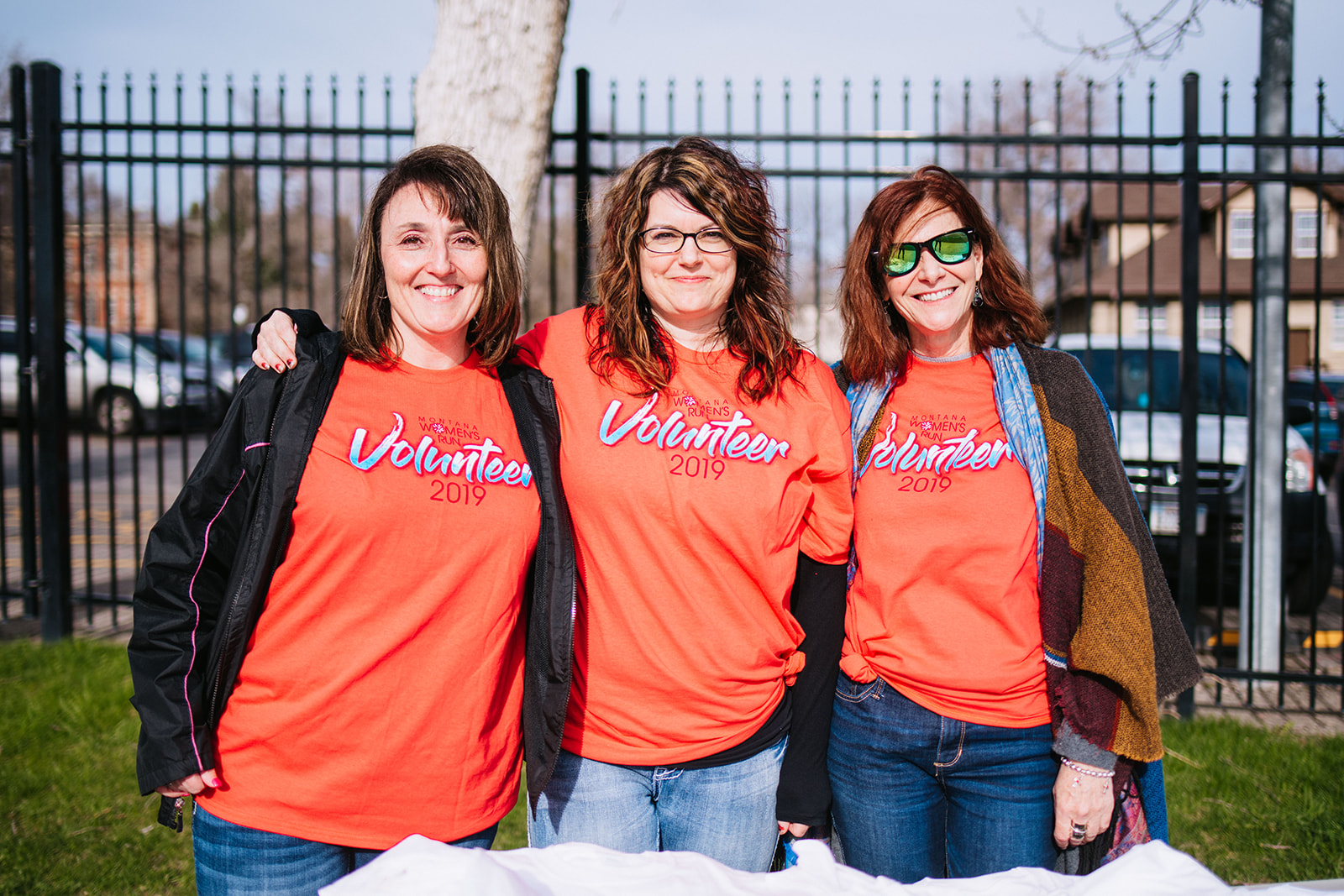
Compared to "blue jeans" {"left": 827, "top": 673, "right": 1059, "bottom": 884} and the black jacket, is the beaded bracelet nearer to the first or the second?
"blue jeans" {"left": 827, "top": 673, "right": 1059, "bottom": 884}

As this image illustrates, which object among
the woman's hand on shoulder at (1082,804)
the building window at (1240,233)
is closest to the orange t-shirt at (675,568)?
the woman's hand on shoulder at (1082,804)

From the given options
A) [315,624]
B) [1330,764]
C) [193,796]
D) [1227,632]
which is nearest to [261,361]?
[315,624]

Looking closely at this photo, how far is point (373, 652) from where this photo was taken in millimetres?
1629

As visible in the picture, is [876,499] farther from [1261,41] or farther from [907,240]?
[1261,41]

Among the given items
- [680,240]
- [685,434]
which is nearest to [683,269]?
[680,240]

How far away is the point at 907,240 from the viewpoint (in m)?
2.11

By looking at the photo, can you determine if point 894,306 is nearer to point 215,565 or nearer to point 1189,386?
point 215,565

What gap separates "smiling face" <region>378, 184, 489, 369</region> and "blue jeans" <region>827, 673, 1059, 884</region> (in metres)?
1.22

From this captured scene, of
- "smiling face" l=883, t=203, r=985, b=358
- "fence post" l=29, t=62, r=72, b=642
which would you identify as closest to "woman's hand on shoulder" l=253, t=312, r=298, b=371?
"smiling face" l=883, t=203, r=985, b=358

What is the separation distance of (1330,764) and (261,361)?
461cm

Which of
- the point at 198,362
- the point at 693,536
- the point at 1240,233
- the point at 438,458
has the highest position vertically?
the point at 1240,233

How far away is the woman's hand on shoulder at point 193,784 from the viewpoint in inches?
63.5

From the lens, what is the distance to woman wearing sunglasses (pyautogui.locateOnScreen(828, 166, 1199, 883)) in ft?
6.12

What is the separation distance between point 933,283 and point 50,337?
5.19 m
